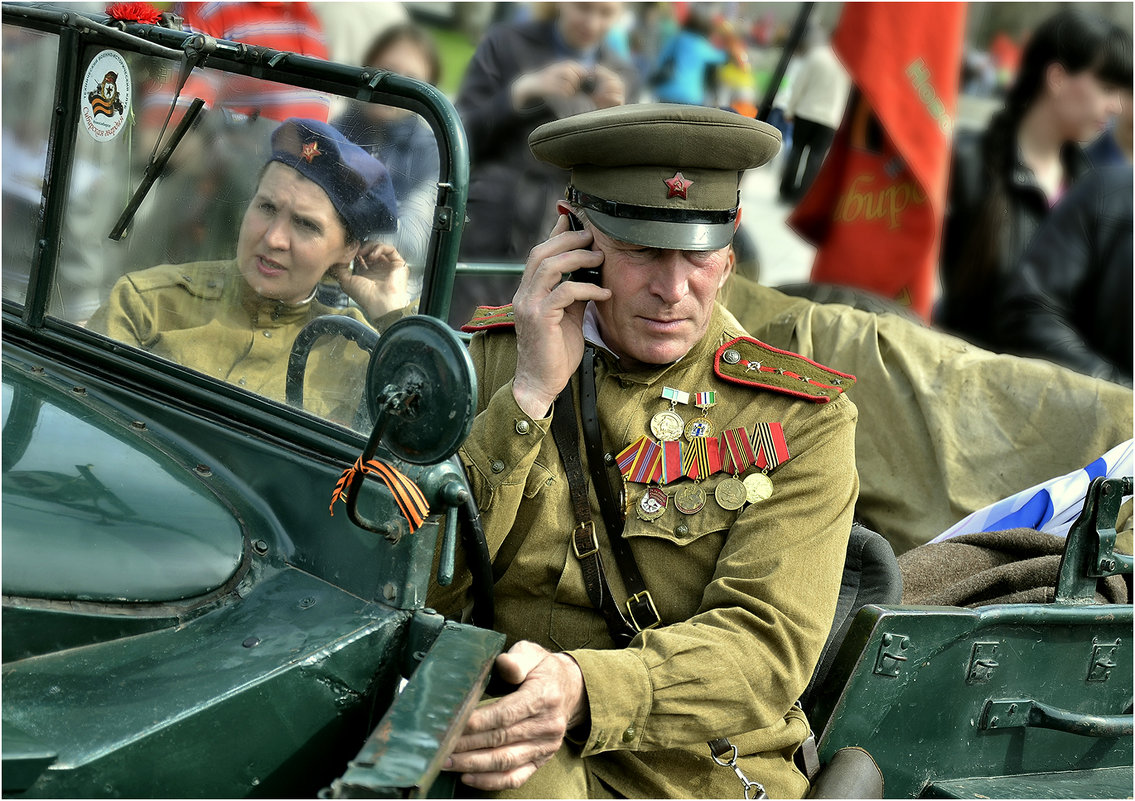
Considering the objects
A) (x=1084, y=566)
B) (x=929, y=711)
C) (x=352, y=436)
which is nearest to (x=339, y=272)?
(x=352, y=436)

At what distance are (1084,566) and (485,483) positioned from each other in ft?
4.53

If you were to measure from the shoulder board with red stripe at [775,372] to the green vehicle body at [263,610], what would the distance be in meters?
0.46

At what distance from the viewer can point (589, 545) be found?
238cm

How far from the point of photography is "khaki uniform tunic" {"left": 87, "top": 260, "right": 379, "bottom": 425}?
2229 mm

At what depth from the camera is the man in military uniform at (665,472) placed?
86.9 inches

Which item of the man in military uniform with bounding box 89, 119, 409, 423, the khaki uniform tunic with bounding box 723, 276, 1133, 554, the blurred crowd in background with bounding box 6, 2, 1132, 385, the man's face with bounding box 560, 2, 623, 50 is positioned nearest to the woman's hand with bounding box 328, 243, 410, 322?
the man in military uniform with bounding box 89, 119, 409, 423

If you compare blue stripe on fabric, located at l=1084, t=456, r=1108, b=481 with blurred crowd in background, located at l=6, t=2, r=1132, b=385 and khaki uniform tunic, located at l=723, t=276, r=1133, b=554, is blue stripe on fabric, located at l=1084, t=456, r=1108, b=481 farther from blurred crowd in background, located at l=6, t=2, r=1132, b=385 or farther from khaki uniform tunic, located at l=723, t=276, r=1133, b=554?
blurred crowd in background, located at l=6, t=2, r=1132, b=385

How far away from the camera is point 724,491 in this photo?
2.37 meters

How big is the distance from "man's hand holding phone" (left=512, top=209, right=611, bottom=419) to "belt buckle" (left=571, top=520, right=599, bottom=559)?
0.78ft

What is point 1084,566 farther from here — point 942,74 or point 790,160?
point 790,160

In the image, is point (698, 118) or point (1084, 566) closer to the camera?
point (698, 118)

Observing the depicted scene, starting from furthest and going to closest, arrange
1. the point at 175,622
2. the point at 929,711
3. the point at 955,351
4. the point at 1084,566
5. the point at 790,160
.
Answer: the point at 790,160 < the point at 955,351 < the point at 1084,566 < the point at 929,711 < the point at 175,622

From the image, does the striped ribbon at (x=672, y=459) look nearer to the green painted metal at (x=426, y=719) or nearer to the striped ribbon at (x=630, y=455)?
the striped ribbon at (x=630, y=455)

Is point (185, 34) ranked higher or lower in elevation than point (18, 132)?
higher
